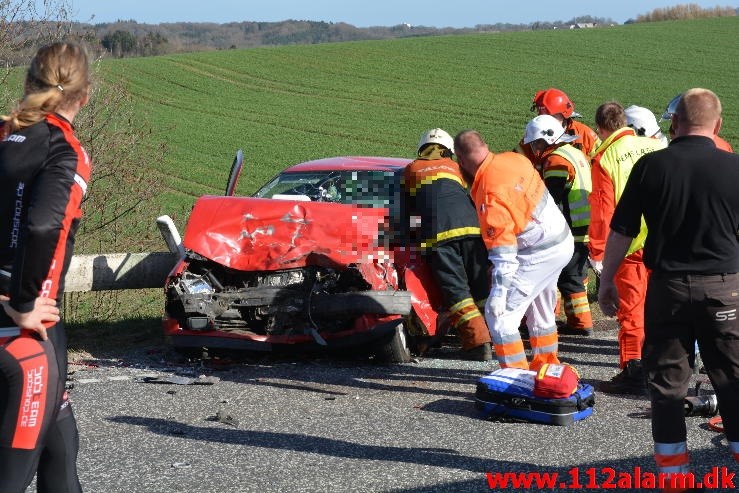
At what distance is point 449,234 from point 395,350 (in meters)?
0.93

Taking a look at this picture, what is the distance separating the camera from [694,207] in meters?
4.38

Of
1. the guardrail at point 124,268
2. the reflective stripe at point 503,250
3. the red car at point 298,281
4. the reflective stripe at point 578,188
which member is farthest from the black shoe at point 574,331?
the guardrail at point 124,268

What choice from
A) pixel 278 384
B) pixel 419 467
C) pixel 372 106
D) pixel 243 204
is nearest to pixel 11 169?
pixel 419 467

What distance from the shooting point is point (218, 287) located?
759cm

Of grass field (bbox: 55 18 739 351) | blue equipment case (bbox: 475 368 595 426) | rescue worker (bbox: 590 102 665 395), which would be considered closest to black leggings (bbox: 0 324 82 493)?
blue equipment case (bbox: 475 368 595 426)

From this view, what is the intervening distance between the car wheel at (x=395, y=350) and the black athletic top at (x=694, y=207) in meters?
3.33

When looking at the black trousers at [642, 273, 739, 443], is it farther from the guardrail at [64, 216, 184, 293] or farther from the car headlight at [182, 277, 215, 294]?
the guardrail at [64, 216, 184, 293]

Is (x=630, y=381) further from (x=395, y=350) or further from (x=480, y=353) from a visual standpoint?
(x=395, y=350)

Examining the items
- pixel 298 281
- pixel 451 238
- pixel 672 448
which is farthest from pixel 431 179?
pixel 672 448

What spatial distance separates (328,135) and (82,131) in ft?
69.5

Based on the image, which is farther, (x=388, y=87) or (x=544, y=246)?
(x=388, y=87)

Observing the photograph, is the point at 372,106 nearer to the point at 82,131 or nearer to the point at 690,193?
the point at 82,131

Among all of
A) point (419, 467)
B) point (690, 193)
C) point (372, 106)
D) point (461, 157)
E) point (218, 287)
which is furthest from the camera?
point (372, 106)

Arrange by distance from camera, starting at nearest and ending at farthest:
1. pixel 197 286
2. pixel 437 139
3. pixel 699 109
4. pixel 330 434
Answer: pixel 699 109
pixel 330 434
pixel 197 286
pixel 437 139
